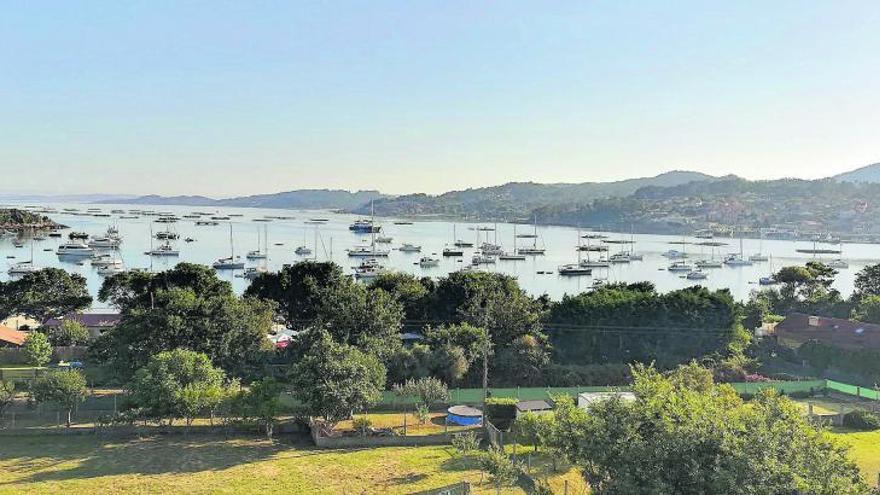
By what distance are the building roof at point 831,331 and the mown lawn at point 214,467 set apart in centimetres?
2294

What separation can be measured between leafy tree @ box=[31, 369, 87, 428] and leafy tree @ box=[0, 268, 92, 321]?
1743 cm

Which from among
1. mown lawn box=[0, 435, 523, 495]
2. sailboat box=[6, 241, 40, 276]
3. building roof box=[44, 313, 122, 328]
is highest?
sailboat box=[6, 241, 40, 276]

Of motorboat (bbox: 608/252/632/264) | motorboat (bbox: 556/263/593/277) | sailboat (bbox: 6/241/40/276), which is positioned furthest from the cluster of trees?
motorboat (bbox: 608/252/632/264)

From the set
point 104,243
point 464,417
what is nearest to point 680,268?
point 464,417

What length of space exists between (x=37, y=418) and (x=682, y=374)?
2077 cm

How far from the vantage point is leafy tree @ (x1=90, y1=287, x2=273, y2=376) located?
23609 millimetres

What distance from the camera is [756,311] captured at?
3616 centimetres

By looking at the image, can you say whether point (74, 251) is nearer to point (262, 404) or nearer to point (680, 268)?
point (262, 404)

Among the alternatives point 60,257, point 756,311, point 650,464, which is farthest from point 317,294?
point 60,257

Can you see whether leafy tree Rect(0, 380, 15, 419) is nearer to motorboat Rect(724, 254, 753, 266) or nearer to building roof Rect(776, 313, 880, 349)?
building roof Rect(776, 313, 880, 349)

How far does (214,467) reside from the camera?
1719cm

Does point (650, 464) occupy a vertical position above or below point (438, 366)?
above

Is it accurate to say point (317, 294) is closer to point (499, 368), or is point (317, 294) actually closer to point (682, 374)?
point (499, 368)

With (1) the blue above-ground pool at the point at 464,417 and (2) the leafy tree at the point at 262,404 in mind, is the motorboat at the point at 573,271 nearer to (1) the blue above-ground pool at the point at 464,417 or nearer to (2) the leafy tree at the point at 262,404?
(1) the blue above-ground pool at the point at 464,417
